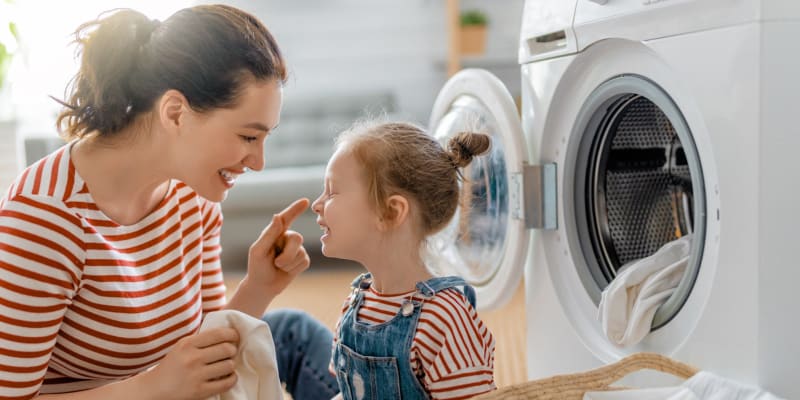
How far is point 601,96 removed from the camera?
1249mm

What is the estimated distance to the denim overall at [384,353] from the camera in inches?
43.0

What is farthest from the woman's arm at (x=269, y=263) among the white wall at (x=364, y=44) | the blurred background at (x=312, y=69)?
the white wall at (x=364, y=44)

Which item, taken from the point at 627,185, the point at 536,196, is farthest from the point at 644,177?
the point at 536,196

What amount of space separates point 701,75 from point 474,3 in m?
3.23

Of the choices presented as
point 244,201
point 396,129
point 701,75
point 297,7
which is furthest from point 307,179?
point 701,75

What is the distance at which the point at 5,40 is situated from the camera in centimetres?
345

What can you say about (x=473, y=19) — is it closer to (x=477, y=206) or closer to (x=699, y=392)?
(x=477, y=206)

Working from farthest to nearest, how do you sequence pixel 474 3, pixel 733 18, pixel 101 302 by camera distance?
pixel 474 3
pixel 101 302
pixel 733 18

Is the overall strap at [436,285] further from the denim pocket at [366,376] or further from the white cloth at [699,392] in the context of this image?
the white cloth at [699,392]

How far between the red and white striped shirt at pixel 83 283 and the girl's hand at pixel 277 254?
97mm

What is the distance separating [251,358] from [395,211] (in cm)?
28

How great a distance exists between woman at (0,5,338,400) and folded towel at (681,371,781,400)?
591mm

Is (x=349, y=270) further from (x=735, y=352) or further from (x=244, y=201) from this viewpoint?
(x=735, y=352)

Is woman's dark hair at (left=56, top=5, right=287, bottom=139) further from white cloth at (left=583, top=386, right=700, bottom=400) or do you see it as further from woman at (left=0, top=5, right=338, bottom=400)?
white cloth at (left=583, top=386, right=700, bottom=400)
